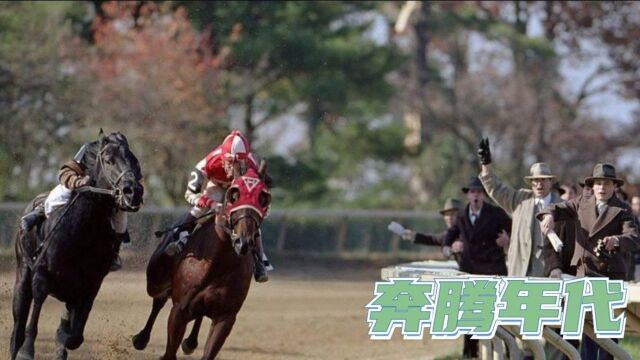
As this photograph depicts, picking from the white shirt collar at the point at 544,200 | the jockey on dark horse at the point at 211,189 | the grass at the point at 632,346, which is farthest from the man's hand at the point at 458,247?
the jockey on dark horse at the point at 211,189

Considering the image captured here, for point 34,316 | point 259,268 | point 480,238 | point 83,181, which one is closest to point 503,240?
point 480,238

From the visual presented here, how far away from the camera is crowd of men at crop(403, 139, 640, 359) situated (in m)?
11.5

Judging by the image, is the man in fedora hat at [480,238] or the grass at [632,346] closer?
the grass at [632,346]

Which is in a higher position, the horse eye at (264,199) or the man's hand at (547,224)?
the horse eye at (264,199)

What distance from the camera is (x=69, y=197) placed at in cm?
1136

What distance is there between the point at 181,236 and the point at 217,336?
1124 mm

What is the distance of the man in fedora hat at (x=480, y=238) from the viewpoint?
14297mm

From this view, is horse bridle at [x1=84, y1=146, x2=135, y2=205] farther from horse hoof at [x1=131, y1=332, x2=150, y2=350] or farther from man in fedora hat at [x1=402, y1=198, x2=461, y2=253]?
man in fedora hat at [x1=402, y1=198, x2=461, y2=253]

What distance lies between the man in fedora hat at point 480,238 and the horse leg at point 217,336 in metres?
3.95

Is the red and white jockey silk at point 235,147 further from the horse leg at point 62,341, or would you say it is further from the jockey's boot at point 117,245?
the horse leg at point 62,341

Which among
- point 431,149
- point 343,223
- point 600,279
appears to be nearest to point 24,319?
point 600,279

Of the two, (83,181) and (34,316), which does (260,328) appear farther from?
(83,181)

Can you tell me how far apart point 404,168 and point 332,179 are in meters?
1.94

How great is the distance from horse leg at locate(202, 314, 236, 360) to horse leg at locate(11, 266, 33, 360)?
5.24ft
